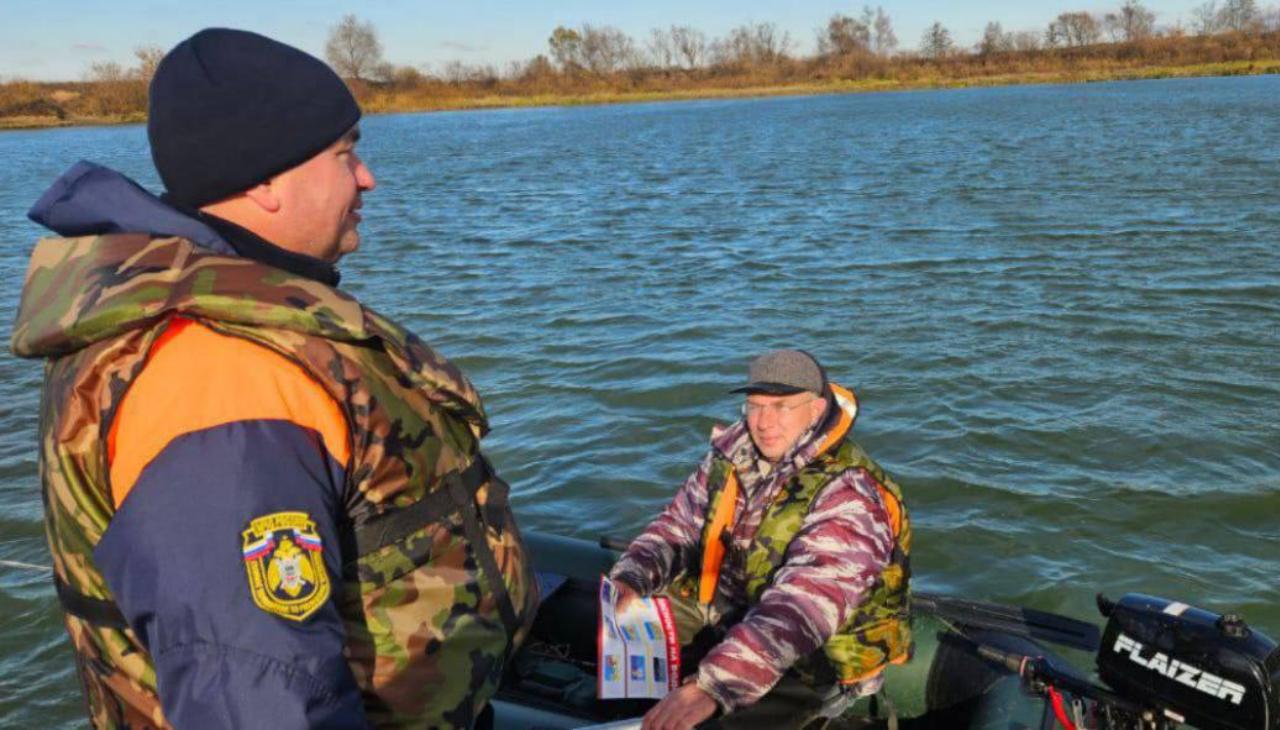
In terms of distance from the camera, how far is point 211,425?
1.35m

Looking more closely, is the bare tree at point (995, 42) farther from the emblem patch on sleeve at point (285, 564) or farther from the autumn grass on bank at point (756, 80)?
the emblem patch on sleeve at point (285, 564)

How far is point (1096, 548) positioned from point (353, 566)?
5.02 metres

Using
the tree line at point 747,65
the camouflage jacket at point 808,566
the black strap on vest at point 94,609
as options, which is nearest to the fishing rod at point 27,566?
the camouflage jacket at point 808,566

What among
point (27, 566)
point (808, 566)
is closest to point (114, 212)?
point (808, 566)

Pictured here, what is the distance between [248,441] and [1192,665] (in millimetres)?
2469

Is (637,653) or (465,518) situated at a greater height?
(465,518)

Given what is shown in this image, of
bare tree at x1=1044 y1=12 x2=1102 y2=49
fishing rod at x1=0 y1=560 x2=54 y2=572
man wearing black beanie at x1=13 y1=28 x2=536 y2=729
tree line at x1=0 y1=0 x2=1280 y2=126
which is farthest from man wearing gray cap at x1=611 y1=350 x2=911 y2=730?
bare tree at x1=1044 y1=12 x2=1102 y2=49

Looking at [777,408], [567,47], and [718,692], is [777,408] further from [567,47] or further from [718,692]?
[567,47]

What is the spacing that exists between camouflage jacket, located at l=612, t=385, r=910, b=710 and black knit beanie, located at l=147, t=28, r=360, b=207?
206 centimetres

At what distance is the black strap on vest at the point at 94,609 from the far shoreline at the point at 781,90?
2121 inches

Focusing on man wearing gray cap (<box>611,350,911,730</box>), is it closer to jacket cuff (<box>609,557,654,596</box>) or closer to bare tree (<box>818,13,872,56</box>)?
jacket cuff (<box>609,557,654,596</box>)

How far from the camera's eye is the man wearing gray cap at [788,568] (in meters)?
3.17

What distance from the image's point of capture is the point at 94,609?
1.59 meters

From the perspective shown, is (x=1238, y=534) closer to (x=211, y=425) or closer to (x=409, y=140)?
(x=211, y=425)
